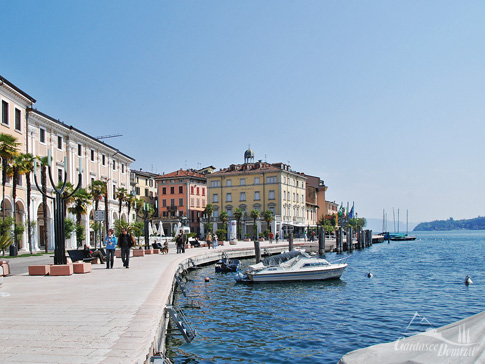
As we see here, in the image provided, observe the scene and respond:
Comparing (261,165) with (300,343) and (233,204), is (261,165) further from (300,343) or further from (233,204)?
(300,343)

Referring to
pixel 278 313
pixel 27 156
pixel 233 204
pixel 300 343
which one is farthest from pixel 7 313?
pixel 233 204

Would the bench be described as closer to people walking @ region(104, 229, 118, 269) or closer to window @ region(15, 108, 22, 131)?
people walking @ region(104, 229, 118, 269)

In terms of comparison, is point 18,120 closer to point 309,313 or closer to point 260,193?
point 309,313

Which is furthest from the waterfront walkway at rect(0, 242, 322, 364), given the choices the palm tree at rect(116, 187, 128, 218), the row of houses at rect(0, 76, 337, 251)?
the palm tree at rect(116, 187, 128, 218)

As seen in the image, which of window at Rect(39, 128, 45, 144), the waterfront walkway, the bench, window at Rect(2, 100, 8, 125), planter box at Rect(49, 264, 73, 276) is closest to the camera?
the waterfront walkway

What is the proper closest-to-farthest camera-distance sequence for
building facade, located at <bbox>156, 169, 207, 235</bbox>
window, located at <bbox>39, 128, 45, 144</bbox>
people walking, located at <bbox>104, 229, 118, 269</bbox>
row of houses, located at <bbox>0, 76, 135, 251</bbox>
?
1. people walking, located at <bbox>104, 229, 118, 269</bbox>
2. row of houses, located at <bbox>0, 76, 135, 251</bbox>
3. window, located at <bbox>39, 128, 45, 144</bbox>
4. building facade, located at <bbox>156, 169, 207, 235</bbox>

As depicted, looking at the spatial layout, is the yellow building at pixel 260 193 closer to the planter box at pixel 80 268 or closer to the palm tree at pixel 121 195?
the palm tree at pixel 121 195

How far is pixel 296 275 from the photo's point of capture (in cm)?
2789

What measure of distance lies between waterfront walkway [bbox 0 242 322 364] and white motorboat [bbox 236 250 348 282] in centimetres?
1179

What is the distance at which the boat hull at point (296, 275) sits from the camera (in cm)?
2712

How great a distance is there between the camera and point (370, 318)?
16.7 m

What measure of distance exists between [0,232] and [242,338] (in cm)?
2181

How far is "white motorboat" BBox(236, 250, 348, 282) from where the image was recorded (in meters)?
27.2

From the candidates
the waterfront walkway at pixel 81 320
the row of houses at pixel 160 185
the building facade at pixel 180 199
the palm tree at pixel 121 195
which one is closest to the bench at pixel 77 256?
the waterfront walkway at pixel 81 320
